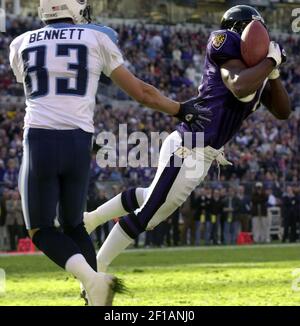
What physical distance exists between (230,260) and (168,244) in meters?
5.87

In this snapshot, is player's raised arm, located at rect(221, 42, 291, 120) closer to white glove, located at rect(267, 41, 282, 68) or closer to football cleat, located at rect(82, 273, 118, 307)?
white glove, located at rect(267, 41, 282, 68)

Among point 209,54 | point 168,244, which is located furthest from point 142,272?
point 168,244

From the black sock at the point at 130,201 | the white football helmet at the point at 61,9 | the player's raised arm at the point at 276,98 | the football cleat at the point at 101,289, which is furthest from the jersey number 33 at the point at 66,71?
the player's raised arm at the point at 276,98

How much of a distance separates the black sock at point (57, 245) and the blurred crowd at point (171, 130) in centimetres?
1266

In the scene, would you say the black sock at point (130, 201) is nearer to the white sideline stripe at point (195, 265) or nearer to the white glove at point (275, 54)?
the white glove at point (275, 54)

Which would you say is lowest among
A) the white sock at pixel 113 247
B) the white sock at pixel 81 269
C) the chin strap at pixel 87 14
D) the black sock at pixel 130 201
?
the white sock at pixel 113 247

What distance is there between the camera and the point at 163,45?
92.2 ft

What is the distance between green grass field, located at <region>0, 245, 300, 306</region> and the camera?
7031 mm

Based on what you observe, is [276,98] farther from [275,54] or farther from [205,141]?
[275,54]

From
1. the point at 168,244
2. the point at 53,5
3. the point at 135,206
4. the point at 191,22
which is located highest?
the point at 191,22

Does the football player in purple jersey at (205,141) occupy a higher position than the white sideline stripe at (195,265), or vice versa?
the football player in purple jersey at (205,141)

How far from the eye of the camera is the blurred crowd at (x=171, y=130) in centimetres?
1978

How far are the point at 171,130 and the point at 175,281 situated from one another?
13983 millimetres

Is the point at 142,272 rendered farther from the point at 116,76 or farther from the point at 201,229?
the point at 201,229
